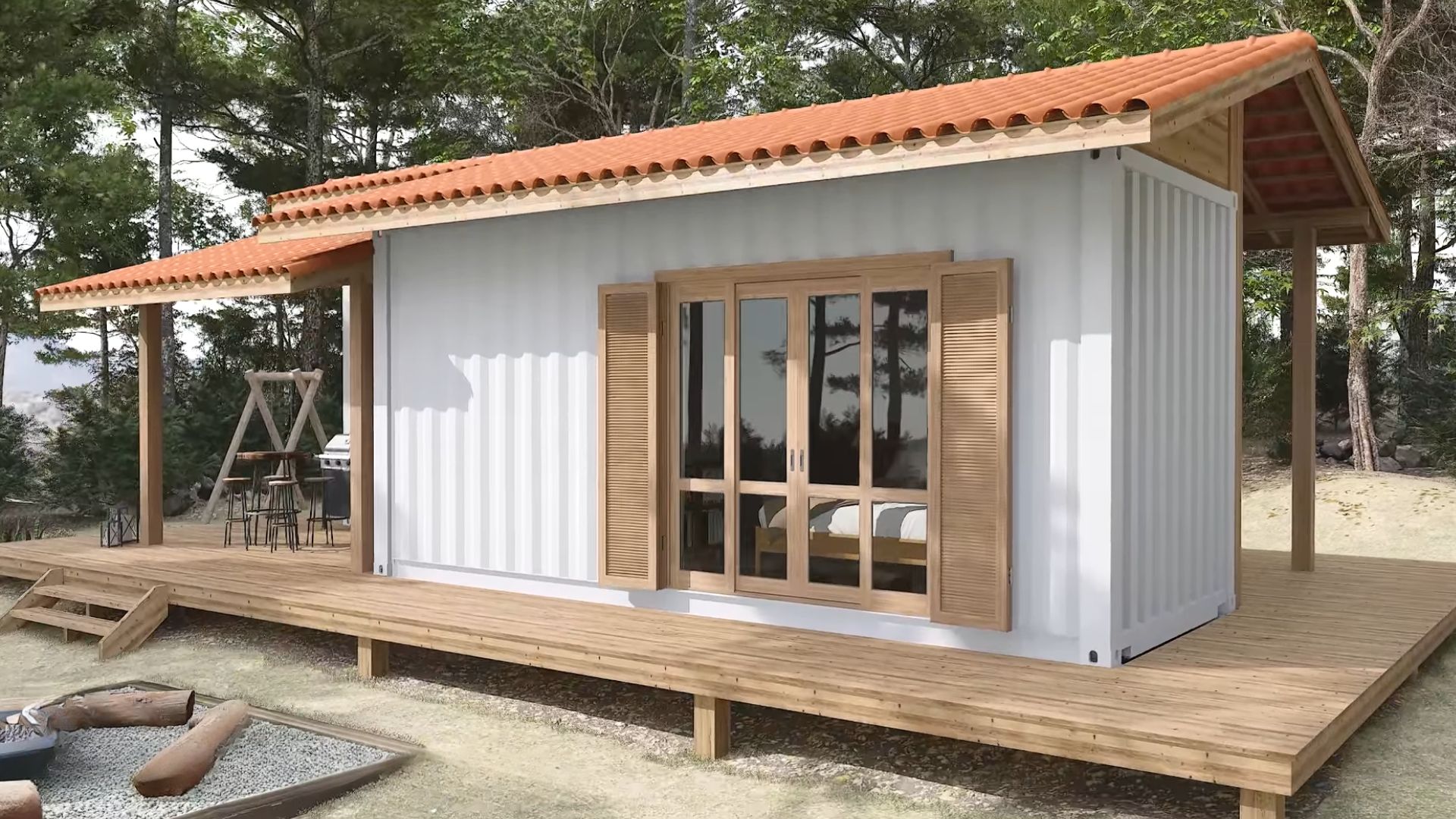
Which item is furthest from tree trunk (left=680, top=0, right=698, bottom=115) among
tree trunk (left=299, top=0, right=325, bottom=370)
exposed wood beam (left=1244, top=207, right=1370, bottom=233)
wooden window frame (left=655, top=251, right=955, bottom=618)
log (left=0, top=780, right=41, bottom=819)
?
log (left=0, top=780, right=41, bottom=819)

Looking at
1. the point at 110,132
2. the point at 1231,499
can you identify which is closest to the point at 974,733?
the point at 1231,499

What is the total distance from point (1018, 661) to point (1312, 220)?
4.69 m

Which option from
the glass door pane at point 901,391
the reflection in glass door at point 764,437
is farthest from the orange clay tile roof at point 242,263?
the glass door pane at point 901,391

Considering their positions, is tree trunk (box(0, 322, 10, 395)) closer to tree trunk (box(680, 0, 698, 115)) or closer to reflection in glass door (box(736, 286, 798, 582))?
tree trunk (box(680, 0, 698, 115))

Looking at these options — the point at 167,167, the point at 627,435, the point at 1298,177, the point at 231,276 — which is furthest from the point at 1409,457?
the point at 167,167

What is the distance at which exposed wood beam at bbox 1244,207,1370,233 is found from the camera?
815 cm

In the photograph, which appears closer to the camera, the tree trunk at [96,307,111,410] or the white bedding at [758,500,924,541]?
the white bedding at [758,500,924,541]

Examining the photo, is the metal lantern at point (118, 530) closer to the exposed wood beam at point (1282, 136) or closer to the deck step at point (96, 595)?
the deck step at point (96, 595)

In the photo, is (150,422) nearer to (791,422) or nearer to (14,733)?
(14,733)

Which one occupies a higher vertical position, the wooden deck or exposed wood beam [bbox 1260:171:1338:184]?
exposed wood beam [bbox 1260:171:1338:184]

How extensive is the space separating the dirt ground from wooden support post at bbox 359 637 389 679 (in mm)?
67

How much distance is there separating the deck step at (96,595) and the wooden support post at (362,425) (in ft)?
4.74

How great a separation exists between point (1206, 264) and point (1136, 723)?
121 inches

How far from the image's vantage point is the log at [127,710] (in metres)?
5.37
